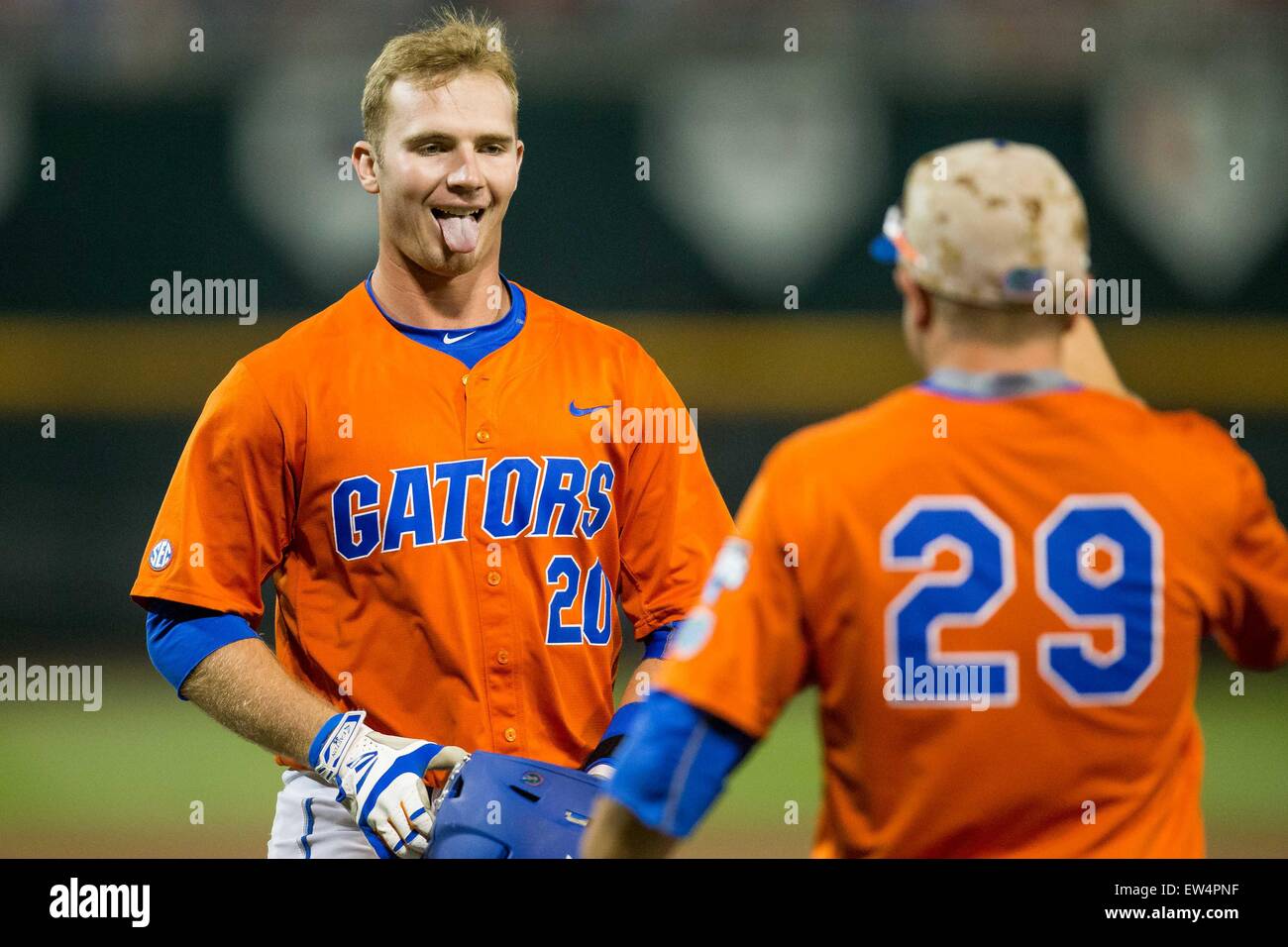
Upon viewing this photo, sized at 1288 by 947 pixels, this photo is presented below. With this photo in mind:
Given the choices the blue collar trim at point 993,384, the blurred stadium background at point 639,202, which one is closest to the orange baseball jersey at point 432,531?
the blue collar trim at point 993,384

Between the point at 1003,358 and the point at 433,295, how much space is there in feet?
3.71

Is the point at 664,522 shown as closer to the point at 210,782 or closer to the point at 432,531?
the point at 432,531

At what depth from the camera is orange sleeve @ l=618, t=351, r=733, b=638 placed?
237cm

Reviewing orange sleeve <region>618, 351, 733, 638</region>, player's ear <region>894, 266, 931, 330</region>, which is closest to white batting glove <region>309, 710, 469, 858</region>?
orange sleeve <region>618, 351, 733, 638</region>

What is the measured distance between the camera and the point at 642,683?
7.55 feet

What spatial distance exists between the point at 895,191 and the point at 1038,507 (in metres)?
5.08

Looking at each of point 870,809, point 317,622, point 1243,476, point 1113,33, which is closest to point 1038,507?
point 1243,476

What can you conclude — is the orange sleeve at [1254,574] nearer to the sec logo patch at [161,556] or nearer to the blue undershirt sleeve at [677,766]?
the blue undershirt sleeve at [677,766]

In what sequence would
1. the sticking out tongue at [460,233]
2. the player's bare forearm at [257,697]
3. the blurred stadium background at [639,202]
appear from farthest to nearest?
the blurred stadium background at [639,202], the sticking out tongue at [460,233], the player's bare forearm at [257,697]

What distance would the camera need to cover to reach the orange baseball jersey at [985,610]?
4.76ft

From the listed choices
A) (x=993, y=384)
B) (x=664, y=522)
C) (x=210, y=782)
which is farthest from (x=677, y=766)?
(x=210, y=782)

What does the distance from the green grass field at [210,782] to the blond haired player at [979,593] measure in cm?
320

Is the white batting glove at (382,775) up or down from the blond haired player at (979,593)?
down

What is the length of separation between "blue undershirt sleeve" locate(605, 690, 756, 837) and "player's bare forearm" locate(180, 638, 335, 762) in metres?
Answer: 0.83
